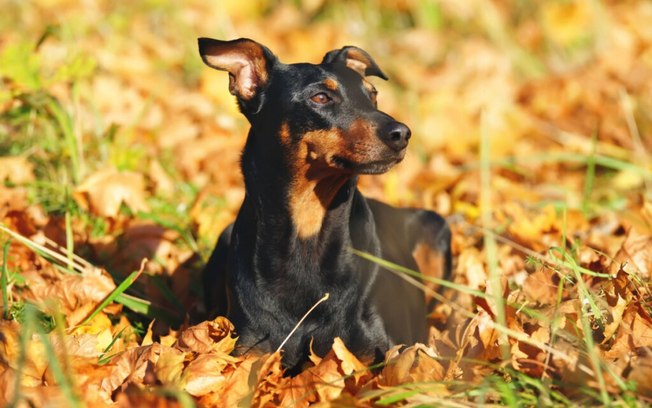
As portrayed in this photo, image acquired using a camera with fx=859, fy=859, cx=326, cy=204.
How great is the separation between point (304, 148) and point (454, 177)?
109 inches

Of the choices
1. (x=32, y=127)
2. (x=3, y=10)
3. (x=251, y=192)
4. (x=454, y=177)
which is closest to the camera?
(x=251, y=192)

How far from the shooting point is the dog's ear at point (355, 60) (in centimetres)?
396

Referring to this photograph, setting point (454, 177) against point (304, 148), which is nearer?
point (304, 148)

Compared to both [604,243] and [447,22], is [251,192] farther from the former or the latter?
[447,22]

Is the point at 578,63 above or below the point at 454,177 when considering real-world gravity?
above

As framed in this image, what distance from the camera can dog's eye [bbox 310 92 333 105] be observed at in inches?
136

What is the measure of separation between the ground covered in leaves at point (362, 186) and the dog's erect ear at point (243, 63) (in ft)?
2.96

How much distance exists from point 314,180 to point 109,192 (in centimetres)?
160

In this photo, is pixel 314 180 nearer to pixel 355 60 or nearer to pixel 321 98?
pixel 321 98

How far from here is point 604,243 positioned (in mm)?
4625

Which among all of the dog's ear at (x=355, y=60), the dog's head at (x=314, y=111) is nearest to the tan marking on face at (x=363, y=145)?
the dog's head at (x=314, y=111)

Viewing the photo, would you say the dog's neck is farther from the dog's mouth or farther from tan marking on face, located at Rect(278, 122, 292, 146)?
the dog's mouth

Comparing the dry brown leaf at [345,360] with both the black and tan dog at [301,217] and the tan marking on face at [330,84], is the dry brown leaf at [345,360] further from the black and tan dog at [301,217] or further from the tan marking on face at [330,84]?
the tan marking on face at [330,84]

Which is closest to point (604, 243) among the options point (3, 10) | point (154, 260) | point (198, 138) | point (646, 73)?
point (154, 260)
